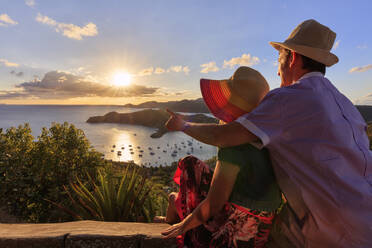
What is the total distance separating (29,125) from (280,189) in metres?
4.31

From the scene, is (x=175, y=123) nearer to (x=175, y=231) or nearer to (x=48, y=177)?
(x=175, y=231)

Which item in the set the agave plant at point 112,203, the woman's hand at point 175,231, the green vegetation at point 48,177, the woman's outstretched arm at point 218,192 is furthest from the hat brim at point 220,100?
the green vegetation at point 48,177

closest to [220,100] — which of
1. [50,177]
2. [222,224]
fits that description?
[222,224]

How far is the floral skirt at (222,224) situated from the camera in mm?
1469

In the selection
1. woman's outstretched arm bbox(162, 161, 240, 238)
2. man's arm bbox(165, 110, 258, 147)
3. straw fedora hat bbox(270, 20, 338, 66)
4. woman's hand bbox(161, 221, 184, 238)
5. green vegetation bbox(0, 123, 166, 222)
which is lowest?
green vegetation bbox(0, 123, 166, 222)

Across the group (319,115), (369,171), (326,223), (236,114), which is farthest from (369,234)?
(236,114)

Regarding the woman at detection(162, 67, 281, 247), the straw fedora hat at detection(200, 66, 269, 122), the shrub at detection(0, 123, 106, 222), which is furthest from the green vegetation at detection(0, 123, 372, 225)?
the straw fedora hat at detection(200, 66, 269, 122)

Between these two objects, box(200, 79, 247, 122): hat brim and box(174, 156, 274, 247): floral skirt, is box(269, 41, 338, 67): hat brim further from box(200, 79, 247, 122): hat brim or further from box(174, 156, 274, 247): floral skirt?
box(174, 156, 274, 247): floral skirt

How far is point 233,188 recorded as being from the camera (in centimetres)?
143

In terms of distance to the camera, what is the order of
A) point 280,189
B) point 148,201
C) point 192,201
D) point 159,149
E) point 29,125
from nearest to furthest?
point 280,189, point 192,201, point 148,201, point 29,125, point 159,149

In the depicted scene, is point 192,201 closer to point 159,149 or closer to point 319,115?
point 319,115

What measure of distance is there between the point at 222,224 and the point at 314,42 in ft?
4.35

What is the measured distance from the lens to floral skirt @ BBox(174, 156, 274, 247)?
1.47 m

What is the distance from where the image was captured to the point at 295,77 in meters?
1.53
